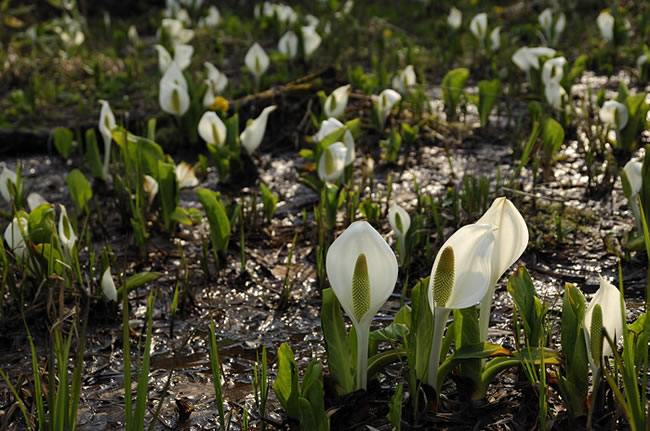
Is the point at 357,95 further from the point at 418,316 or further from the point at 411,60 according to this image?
the point at 418,316

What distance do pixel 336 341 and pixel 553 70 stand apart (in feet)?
8.11

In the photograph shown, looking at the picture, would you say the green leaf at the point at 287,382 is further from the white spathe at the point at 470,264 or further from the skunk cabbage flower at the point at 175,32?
the skunk cabbage flower at the point at 175,32

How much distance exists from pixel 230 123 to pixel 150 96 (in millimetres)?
1631

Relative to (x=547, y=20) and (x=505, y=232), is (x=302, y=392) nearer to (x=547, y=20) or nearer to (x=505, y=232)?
(x=505, y=232)

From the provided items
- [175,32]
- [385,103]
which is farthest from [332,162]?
[175,32]

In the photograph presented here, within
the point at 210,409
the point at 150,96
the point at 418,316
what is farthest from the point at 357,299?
the point at 150,96

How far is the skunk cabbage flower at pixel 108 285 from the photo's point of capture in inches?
83.7

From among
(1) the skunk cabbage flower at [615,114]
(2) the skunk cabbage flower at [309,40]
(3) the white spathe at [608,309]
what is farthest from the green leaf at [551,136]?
(2) the skunk cabbage flower at [309,40]

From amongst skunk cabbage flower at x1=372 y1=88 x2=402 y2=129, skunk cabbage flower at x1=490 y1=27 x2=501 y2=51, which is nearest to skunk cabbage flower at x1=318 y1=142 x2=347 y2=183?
skunk cabbage flower at x1=372 y1=88 x2=402 y2=129

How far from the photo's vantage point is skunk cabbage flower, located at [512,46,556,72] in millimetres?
3719

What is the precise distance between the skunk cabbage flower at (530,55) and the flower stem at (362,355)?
269cm

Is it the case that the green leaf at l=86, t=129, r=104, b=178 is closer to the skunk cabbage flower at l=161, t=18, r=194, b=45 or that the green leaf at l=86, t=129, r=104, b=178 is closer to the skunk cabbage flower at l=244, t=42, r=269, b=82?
the skunk cabbage flower at l=244, t=42, r=269, b=82

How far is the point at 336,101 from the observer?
334 centimetres

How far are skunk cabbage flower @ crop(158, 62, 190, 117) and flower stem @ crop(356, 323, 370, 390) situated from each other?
7.24 feet
